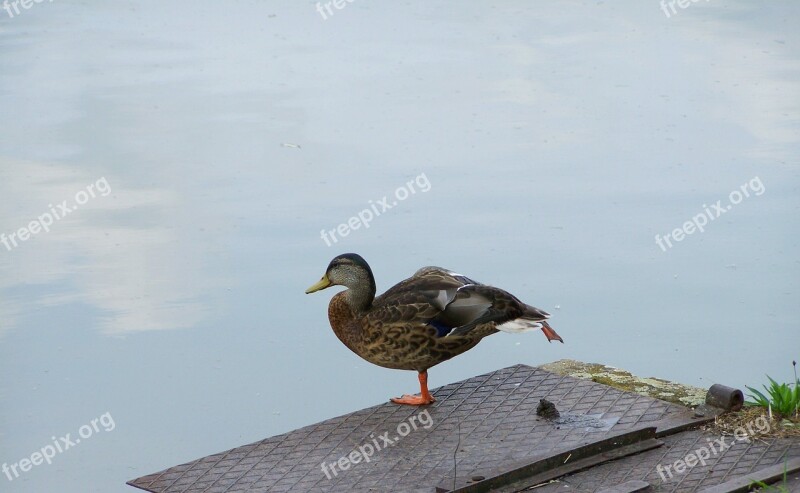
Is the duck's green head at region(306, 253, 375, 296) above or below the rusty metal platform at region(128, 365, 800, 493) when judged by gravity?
above

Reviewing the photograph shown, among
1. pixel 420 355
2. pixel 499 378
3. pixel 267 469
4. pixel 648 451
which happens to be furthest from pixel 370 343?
pixel 648 451

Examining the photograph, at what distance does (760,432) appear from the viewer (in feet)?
15.9

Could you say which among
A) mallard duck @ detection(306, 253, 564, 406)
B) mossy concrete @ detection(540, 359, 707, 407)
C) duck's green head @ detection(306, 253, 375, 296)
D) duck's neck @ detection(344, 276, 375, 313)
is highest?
duck's green head @ detection(306, 253, 375, 296)

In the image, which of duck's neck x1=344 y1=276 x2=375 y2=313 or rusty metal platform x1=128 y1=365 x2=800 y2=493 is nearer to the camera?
rusty metal platform x1=128 y1=365 x2=800 y2=493

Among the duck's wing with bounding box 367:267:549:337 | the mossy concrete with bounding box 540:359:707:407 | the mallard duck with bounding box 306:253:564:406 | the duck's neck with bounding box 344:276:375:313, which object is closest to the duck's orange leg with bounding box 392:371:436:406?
the mallard duck with bounding box 306:253:564:406

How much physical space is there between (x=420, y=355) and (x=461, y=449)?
676 mm

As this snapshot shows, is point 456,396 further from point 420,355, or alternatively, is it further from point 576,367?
point 576,367

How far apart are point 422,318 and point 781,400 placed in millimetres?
1474

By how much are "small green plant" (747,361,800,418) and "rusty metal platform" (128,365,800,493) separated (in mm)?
267

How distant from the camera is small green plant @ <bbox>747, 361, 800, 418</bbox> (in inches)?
197
